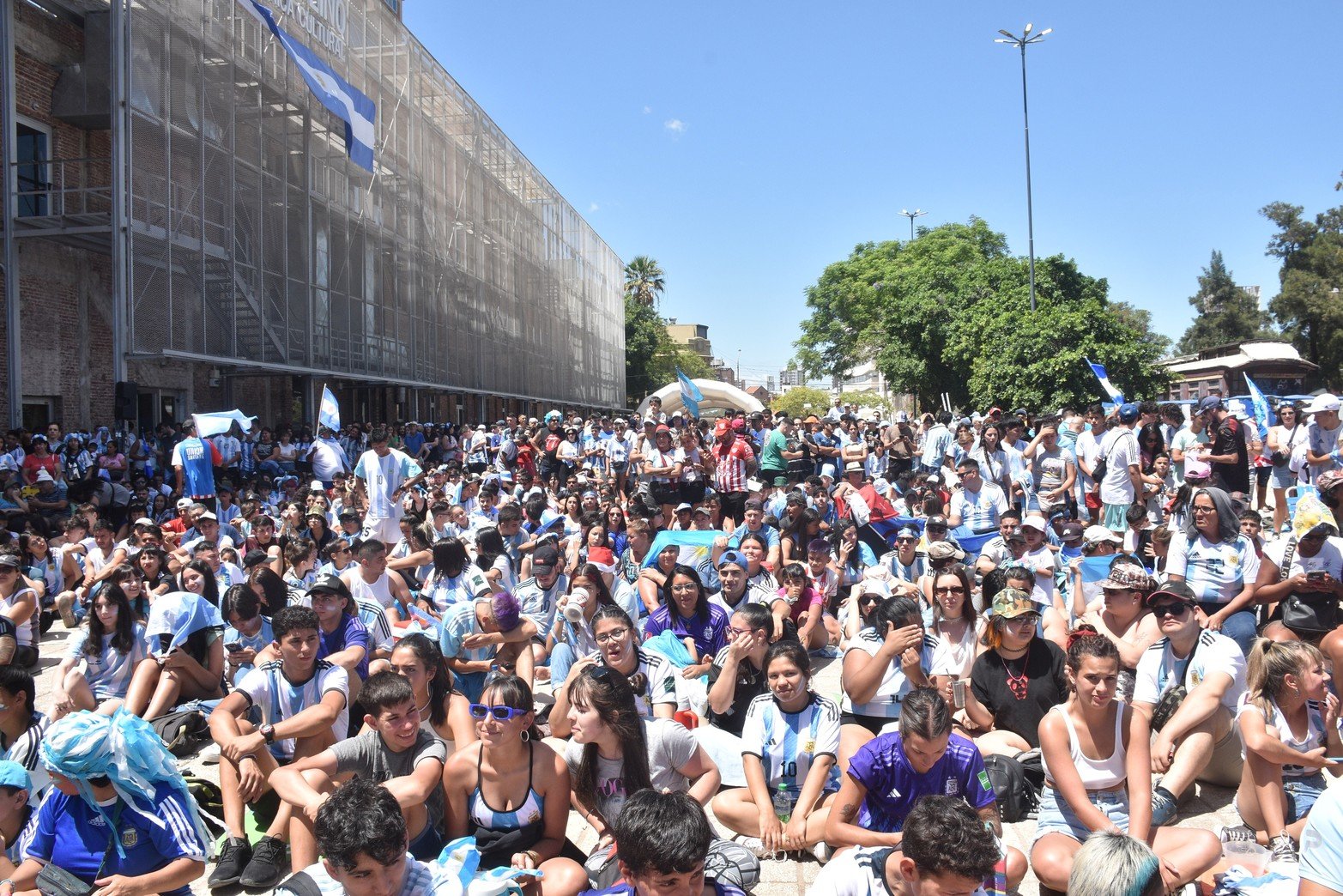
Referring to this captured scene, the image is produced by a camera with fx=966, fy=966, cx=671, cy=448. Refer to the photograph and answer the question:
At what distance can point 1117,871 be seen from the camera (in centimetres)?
287

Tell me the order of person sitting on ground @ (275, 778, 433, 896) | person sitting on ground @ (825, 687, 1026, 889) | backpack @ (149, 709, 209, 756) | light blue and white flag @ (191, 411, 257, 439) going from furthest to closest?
light blue and white flag @ (191, 411, 257, 439) → backpack @ (149, 709, 209, 756) → person sitting on ground @ (825, 687, 1026, 889) → person sitting on ground @ (275, 778, 433, 896)

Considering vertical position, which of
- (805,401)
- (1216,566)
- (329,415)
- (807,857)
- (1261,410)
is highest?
(805,401)

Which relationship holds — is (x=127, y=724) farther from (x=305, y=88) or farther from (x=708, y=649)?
(x=305, y=88)

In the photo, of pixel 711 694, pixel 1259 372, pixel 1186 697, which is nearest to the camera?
pixel 1186 697

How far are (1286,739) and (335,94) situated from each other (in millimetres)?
20387

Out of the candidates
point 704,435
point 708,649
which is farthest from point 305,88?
point 708,649

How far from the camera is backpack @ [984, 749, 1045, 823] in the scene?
195 inches

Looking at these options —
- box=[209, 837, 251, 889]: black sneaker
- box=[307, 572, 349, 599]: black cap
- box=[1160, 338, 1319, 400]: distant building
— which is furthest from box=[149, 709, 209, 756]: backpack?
box=[1160, 338, 1319, 400]: distant building

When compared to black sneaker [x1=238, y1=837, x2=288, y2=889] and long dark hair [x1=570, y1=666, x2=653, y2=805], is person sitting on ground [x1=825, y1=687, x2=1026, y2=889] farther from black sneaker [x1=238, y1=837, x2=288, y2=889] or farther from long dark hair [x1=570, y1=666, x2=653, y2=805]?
black sneaker [x1=238, y1=837, x2=288, y2=889]

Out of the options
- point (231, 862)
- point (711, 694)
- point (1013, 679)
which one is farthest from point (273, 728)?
point (1013, 679)

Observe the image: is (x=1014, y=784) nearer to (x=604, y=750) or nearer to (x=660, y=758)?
(x=660, y=758)

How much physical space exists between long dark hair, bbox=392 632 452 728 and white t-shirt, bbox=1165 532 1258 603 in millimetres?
4773

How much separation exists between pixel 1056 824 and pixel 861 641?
141 cm

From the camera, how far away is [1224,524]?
21.0ft
